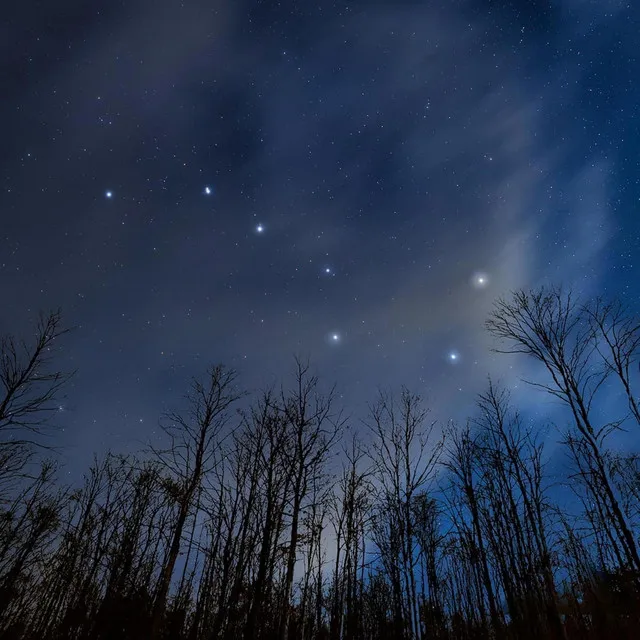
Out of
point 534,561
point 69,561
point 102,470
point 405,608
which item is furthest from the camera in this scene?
point 102,470

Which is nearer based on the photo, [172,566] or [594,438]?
[594,438]

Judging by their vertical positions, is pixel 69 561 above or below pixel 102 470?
below

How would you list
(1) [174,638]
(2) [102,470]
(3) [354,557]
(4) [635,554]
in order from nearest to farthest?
(4) [635,554] → (1) [174,638] → (3) [354,557] → (2) [102,470]

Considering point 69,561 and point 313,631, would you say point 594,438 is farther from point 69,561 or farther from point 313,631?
point 69,561

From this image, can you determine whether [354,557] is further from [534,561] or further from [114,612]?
[114,612]

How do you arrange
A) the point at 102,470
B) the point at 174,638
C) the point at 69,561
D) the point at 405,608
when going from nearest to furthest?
the point at 174,638 < the point at 405,608 < the point at 69,561 < the point at 102,470

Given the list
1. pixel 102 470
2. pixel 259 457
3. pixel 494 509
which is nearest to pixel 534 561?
pixel 494 509

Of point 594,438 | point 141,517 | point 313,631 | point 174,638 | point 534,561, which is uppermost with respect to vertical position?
point 141,517

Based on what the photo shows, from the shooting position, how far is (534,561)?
1234cm

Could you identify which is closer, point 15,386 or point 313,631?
point 15,386

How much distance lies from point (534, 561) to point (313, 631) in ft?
36.1

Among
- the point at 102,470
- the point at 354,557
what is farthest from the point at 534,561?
the point at 102,470

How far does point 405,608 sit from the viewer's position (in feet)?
44.3

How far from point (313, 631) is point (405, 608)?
662 centimetres
